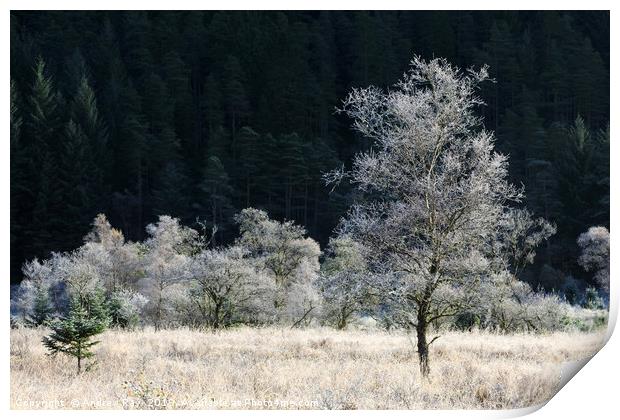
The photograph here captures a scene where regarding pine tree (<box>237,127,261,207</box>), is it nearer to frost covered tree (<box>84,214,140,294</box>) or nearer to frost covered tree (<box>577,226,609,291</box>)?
frost covered tree (<box>84,214,140,294</box>)

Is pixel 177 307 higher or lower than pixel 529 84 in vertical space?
lower

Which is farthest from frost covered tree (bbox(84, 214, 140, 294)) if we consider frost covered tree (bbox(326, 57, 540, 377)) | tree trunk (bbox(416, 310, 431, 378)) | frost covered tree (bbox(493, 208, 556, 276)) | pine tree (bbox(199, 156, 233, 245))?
frost covered tree (bbox(493, 208, 556, 276))

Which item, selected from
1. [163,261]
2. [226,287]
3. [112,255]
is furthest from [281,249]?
[112,255]

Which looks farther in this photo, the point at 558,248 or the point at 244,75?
the point at 244,75

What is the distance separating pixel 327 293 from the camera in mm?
8281

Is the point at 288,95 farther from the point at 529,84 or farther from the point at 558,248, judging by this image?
the point at 558,248

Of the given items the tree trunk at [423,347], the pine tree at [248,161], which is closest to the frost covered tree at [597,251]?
the tree trunk at [423,347]

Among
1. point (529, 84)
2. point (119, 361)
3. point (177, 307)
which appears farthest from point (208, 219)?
point (529, 84)

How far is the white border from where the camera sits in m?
7.83

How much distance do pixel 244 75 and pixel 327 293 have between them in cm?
356

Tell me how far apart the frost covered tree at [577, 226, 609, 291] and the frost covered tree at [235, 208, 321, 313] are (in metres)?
3.20

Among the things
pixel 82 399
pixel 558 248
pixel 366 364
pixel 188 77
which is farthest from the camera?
pixel 188 77

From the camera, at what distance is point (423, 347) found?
833 cm

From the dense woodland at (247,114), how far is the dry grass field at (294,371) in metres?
1.13
